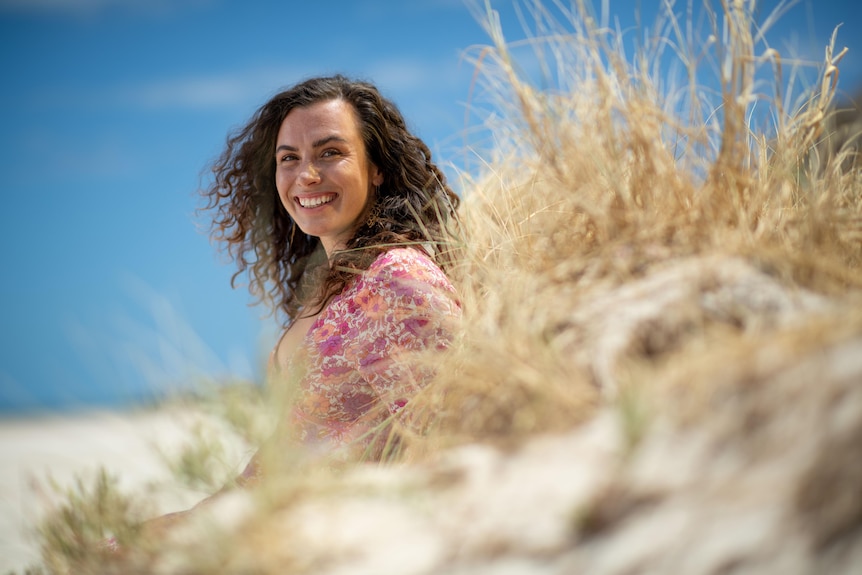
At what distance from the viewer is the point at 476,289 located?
7.36 ft

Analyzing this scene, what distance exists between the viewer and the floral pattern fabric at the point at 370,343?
2285 mm

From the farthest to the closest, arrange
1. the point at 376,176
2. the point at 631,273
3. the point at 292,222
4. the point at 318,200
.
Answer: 1. the point at 292,222
2. the point at 376,176
3. the point at 318,200
4. the point at 631,273

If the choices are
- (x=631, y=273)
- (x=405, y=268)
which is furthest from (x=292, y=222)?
(x=631, y=273)

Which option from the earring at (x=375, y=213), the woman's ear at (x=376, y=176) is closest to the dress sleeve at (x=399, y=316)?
the earring at (x=375, y=213)

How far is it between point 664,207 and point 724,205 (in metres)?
0.15

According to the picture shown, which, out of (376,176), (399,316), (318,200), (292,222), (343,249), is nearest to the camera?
(399,316)

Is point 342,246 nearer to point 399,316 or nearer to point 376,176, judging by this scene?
point 376,176

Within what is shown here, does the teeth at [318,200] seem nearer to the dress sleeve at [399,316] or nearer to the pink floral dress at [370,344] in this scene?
the pink floral dress at [370,344]

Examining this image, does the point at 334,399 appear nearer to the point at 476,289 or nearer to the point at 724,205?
the point at 476,289

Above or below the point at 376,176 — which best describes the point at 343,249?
below

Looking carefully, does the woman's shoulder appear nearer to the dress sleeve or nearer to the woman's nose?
the dress sleeve

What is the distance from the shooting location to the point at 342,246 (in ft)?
9.78

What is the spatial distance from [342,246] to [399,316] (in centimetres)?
74

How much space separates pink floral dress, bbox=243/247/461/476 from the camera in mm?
2283
